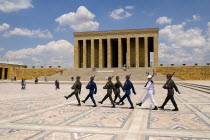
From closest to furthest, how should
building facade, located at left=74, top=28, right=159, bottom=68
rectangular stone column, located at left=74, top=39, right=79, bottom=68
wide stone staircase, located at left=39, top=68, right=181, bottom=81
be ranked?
wide stone staircase, located at left=39, top=68, right=181, bottom=81 → building facade, located at left=74, top=28, right=159, bottom=68 → rectangular stone column, located at left=74, top=39, right=79, bottom=68

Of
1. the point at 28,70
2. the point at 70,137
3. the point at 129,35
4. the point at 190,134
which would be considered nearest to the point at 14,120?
the point at 70,137

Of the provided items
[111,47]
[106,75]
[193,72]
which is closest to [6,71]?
[111,47]

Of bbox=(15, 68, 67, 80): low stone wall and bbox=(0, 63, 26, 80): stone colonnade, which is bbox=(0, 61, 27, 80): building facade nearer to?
bbox=(0, 63, 26, 80): stone colonnade

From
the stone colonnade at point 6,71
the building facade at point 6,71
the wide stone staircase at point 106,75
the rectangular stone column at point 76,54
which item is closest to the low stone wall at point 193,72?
the wide stone staircase at point 106,75

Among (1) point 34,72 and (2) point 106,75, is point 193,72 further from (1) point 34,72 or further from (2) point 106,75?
(1) point 34,72

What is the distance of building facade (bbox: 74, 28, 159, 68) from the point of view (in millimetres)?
51312

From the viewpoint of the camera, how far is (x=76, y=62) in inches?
2190

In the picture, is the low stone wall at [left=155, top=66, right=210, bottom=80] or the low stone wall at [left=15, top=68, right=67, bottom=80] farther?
the low stone wall at [left=15, top=68, right=67, bottom=80]

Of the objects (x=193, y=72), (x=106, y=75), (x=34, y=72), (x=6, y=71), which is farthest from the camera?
(x=6, y=71)

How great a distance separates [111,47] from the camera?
55.8 metres

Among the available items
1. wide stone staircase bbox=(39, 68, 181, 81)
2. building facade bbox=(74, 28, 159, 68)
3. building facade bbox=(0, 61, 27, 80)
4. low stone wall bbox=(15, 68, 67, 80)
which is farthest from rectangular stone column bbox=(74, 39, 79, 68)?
building facade bbox=(0, 61, 27, 80)

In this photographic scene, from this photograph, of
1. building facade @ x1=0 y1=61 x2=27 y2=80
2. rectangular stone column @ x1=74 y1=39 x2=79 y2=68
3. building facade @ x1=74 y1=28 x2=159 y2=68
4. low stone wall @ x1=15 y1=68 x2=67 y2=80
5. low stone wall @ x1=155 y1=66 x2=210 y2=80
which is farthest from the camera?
building facade @ x1=0 y1=61 x2=27 y2=80

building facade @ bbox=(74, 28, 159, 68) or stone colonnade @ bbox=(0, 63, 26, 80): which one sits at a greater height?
building facade @ bbox=(74, 28, 159, 68)

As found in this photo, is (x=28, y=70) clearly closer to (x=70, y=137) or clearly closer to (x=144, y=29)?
(x=144, y=29)
